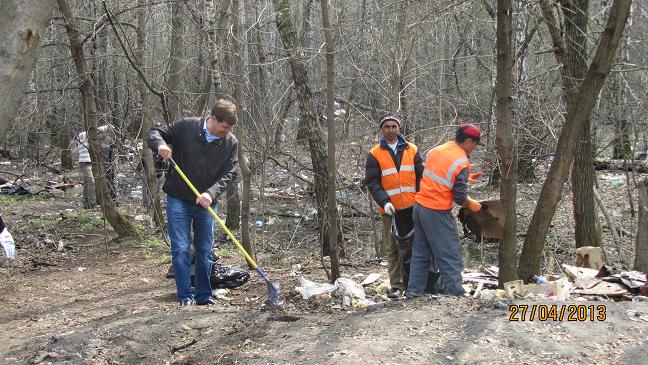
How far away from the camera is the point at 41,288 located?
686cm

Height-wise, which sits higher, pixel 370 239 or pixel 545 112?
pixel 545 112

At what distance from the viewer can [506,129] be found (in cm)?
500

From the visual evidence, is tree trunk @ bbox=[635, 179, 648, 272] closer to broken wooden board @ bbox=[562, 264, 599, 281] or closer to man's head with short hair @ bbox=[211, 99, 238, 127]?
broken wooden board @ bbox=[562, 264, 599, 281]

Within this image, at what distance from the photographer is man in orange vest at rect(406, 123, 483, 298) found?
16.9 ft

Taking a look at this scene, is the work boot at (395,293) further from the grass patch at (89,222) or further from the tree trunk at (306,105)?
the grass patch at (89,222)

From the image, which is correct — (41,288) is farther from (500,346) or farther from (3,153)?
(3,153)

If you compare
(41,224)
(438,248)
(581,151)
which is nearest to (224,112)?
(438,248)

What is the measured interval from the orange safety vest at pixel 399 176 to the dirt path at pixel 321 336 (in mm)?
1118

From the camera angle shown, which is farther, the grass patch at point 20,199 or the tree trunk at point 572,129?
the grass patch at point 20,199

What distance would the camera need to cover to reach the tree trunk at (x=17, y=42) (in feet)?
9.36

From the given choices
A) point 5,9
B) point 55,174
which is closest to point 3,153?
point 55,174

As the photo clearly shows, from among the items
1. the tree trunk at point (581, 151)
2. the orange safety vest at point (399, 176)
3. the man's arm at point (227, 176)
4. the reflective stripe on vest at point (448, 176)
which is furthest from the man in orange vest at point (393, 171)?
the tree trunk at point (581, 151)

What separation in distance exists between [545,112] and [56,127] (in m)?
9.87

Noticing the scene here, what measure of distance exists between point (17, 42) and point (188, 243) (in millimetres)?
2941
